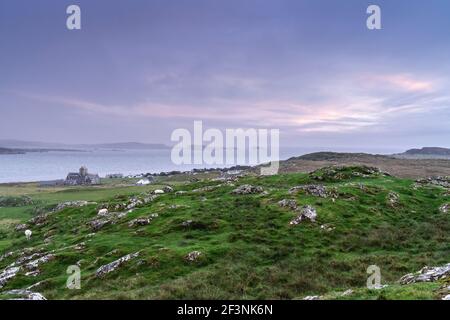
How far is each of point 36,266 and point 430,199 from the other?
50510 millimetres

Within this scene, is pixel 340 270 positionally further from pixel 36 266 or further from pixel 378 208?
pixel 36 266

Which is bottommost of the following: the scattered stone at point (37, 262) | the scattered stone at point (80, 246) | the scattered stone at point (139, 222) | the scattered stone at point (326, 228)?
the scattered stone at point (37, 262)

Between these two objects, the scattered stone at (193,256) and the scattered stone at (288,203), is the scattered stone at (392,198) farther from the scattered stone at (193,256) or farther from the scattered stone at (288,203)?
the scattered stone at (193,256)

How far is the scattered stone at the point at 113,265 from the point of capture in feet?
93.9

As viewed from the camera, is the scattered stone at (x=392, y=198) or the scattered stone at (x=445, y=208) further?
the scattered stone at (x=392, y=198)

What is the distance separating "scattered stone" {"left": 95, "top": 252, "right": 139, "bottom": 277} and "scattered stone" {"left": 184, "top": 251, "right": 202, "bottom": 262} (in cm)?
448

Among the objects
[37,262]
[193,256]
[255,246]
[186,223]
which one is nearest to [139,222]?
[186,223]

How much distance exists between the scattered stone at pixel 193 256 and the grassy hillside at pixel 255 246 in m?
0.17

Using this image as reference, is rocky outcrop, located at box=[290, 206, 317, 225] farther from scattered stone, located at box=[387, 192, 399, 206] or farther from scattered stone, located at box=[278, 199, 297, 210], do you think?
scattered stone, located at box=[387, 192, 399, 206]

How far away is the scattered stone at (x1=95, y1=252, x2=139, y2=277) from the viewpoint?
28625mm

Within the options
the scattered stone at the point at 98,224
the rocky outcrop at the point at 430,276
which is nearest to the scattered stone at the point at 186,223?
the scattered stone at the point at 98,224

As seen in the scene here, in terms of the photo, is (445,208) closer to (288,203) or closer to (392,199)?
(392,199)

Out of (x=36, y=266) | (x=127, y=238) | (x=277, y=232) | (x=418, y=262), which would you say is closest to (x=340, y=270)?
(x=418, y=262)

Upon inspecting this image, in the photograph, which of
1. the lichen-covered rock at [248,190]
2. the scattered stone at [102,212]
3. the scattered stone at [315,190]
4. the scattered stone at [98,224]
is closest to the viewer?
the scattered stone at [98,224]
